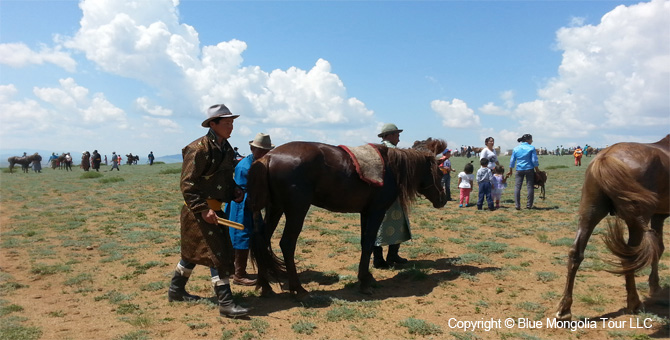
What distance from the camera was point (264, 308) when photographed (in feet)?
15.9

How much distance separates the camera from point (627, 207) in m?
3.83

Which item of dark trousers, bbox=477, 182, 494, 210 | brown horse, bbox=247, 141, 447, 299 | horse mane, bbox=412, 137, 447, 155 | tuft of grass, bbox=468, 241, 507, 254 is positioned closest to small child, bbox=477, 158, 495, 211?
dark trousers, bbox=477, 182, 494, 210

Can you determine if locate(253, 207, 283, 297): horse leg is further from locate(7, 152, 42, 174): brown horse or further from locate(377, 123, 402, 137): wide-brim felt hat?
locate(7, 152, 42, 174): brown horse

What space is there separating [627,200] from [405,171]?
271cm

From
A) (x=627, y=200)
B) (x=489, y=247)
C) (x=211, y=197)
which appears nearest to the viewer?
(x=627, y=200)

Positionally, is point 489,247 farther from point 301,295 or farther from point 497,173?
point 497,173

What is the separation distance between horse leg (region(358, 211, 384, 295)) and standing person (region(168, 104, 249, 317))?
1.67 meters

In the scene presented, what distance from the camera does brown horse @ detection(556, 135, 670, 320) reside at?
382 cm

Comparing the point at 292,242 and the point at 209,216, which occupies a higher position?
the point at 209,216

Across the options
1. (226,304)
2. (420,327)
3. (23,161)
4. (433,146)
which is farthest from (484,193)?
(23,161)

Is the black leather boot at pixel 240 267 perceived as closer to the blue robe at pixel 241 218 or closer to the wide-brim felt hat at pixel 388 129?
the blue robe at pixel 241 218

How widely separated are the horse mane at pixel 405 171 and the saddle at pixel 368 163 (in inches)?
10.1

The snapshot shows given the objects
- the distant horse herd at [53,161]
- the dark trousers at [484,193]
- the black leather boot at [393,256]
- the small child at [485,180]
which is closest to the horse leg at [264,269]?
the black leather boot at [393,256]

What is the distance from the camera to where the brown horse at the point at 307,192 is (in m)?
4.97
